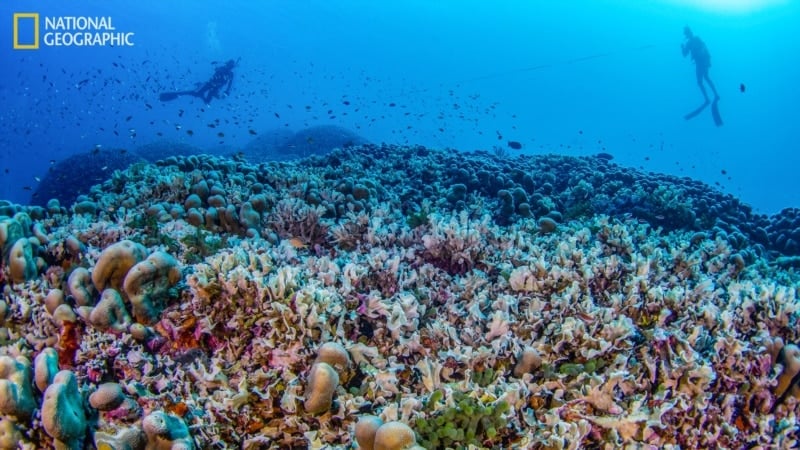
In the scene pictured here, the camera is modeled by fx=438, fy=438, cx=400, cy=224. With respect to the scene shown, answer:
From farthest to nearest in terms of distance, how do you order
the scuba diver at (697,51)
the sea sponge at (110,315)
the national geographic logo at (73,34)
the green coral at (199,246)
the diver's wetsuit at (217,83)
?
1. the scuba diver at (697,51)
2. the diver's wetsuit at (217,83)
3. the national geographic logo at (73,34)
4. the green coral at (199,246)
5. the sea sponge at (110,315)

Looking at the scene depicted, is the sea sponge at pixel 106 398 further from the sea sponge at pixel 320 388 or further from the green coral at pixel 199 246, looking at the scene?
the green coral at pixel 199 246

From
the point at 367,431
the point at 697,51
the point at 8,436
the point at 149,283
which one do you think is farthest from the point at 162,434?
the point at 697,51

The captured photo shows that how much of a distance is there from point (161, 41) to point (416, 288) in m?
157

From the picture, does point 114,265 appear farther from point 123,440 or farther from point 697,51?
point 697,51

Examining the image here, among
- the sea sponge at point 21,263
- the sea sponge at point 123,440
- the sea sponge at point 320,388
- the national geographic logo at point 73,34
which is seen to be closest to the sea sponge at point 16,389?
the sea sponge at point 123,440

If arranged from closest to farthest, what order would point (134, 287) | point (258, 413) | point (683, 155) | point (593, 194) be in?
point (258, 413)
point (134, 287)
point (593, 194)
point (683, 155)

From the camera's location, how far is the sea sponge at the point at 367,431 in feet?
7.46

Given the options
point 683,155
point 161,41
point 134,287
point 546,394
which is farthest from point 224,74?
point 683,155

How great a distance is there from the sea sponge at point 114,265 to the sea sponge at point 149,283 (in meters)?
0.13

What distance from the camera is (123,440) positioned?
7.56 feet

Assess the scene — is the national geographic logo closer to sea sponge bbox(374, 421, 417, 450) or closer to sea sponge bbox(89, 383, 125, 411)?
sea sponge bbox(89, 383, 125, 411)

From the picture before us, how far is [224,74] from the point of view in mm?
27250

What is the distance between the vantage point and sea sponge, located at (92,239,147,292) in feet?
11.5

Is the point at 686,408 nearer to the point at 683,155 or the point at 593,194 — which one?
the point at 593,194
